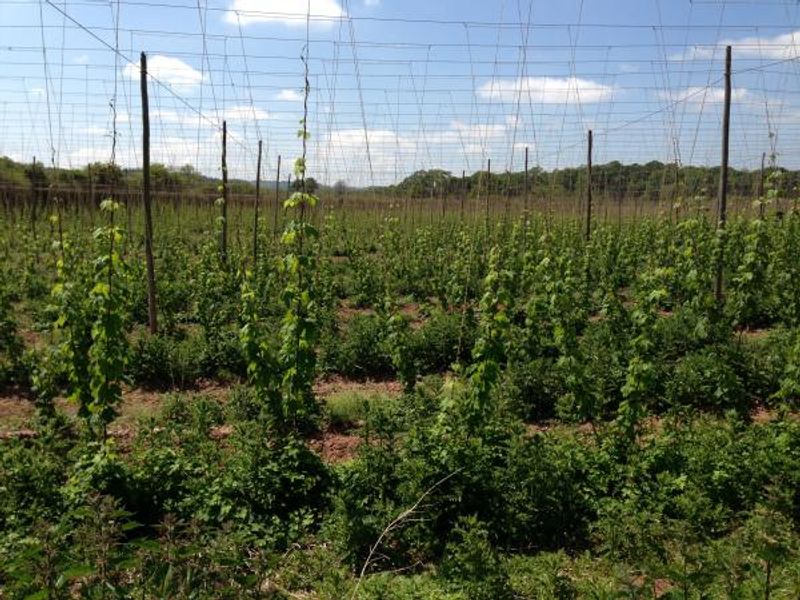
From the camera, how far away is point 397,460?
4.78 m

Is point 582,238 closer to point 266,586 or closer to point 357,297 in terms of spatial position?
point 357,297

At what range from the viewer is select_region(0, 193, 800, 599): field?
331cm

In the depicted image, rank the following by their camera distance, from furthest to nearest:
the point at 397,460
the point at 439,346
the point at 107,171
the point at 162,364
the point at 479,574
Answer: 1. the point at 439,346
2. the point at 162,364
3. the point at 107,171
4. the point at 397,460
5. the point at 479,574

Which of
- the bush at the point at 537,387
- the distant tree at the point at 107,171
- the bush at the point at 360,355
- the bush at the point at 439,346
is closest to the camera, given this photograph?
the distant tree at the point at 107,171

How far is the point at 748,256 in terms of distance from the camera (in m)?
8.02

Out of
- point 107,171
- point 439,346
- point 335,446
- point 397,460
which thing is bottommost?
point 335,446

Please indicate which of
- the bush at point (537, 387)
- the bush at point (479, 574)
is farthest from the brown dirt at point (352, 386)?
the bush at point (479, 574)

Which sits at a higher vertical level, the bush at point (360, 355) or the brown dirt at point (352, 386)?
the bush at point (360, 355)

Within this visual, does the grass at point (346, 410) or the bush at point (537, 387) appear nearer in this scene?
the grass at point (346, 410)

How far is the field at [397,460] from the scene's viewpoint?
10.9ft

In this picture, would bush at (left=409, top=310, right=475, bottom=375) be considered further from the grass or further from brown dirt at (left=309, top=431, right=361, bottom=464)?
brown dirt at (left=309, top=431, right=361, bottom=464)

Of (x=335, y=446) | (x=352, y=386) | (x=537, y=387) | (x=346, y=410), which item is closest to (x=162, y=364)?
(x=352, y=386)

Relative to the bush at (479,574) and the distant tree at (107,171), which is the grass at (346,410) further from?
the distant tree at (107,171)

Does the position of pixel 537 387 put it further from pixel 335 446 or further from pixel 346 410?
pixel 335 446
